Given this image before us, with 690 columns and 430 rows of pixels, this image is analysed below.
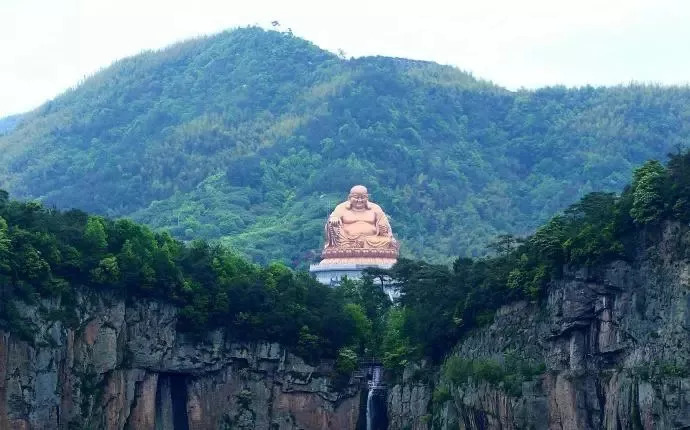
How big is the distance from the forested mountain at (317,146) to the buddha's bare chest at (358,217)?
43.3 ft

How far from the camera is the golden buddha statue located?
110188 mm

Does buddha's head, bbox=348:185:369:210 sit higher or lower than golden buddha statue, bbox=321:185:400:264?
higher

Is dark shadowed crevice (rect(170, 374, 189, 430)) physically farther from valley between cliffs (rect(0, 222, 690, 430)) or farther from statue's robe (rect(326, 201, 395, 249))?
statue's robe (rect(326, 201, 395, 249))

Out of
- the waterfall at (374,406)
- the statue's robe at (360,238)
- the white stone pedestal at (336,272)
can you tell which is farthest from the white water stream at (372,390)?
the statue's robe at (360,238)

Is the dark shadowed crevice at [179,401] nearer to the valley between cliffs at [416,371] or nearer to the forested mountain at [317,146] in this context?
the valley between cliffs at [416,371]

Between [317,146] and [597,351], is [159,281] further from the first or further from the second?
[317,146]

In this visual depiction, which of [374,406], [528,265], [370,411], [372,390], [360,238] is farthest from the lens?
[360,238]

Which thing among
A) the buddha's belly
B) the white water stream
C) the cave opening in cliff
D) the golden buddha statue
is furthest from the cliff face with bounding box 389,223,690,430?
the buddha's belly

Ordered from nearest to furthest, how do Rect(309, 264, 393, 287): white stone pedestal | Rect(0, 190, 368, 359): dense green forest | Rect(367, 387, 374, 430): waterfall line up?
Rect(0, 190, 368, 359): dense green forest < Rect(367, 387, 374, 430): waterfall < Rect(309, 264, 393, 287): white stone pedestal

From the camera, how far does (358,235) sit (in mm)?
111125

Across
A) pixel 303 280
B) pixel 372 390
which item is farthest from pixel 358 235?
pixel 372 390

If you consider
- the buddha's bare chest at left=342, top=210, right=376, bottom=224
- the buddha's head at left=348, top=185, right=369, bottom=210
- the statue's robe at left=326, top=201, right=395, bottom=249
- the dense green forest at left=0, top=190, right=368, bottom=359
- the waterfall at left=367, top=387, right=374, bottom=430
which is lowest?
the waterfall at left=367, top=387, right=374, bottom=430

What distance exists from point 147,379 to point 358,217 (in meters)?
29.5

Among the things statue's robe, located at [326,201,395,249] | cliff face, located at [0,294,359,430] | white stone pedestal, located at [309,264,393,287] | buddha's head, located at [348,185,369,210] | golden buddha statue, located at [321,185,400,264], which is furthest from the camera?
buddha's head, located at [348,185,369,210]
